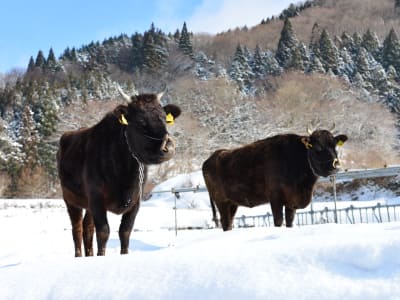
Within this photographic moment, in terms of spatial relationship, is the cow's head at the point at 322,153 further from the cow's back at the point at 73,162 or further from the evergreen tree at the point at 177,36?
the evergreen tree at the point at 177,36

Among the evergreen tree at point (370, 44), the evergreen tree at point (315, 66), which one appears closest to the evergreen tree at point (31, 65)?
the evergreen tree at point (315, 66)

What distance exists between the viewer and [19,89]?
215 ft

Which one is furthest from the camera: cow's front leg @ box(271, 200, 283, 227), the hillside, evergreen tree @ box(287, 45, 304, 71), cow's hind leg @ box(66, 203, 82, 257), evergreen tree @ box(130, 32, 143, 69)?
evergreen tree @ box(130, 32, 143, 69)

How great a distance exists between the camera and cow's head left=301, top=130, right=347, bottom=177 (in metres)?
8.19

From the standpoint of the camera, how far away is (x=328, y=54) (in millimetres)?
65625

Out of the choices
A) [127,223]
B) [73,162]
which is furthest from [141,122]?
[73,162]

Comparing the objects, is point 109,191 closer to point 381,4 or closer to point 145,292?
point 145,292

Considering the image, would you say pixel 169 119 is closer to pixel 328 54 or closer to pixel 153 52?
pixel 328 54

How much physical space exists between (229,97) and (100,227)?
44.9m

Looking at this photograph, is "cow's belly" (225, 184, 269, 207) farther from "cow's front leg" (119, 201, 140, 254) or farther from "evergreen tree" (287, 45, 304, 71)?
"evergreen tree" (287, 45, 304, 71)

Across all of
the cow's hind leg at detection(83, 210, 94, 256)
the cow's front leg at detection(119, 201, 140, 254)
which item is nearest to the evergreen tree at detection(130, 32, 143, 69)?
the cow's hind leg at detection(83, 210, 94, 256)

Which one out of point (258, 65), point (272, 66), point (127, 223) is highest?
point (258, 65)

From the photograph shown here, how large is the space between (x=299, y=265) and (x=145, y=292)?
0.78 m

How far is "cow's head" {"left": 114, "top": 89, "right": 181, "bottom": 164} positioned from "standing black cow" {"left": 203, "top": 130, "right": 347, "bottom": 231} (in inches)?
113
